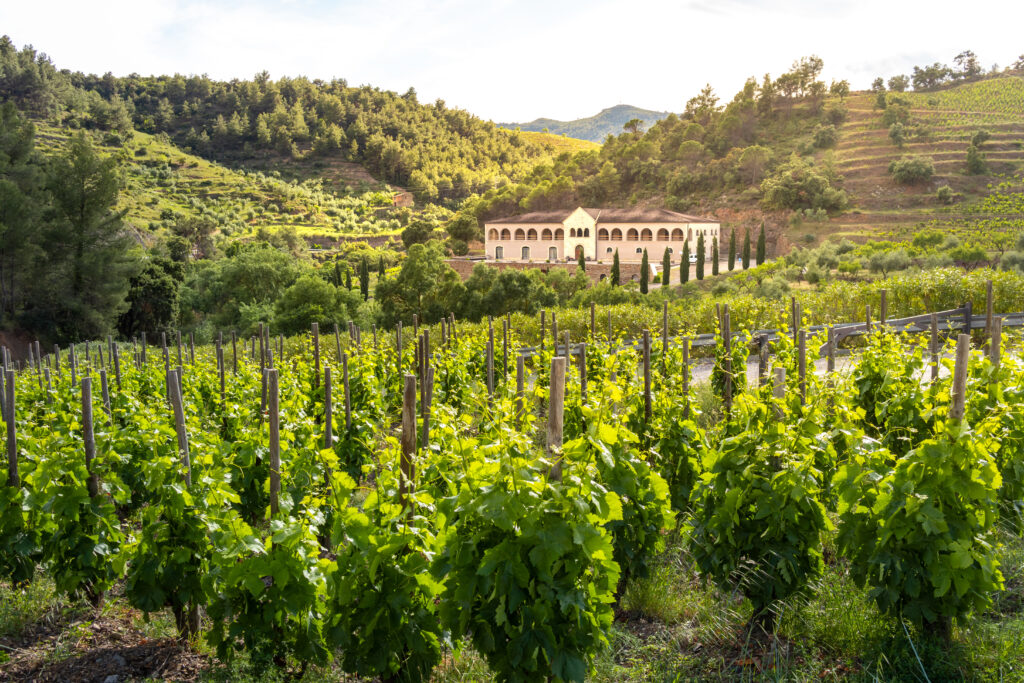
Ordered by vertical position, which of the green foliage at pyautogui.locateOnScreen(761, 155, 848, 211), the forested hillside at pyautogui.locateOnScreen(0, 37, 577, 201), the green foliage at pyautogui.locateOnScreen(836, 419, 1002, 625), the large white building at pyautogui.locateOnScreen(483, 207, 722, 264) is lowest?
the green foliage at pyautogui.locateOnScreen(836, 419, 1002, 625)

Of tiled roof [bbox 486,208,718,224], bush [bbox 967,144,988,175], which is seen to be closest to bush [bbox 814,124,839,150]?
bush [bbox 967,144,988,175]

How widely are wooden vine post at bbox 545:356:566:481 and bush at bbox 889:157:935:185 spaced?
6669 centimetres

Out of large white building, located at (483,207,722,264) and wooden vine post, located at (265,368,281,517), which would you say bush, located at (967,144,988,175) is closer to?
large white building, located at (483,207,722,264)

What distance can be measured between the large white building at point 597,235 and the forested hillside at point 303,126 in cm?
5846

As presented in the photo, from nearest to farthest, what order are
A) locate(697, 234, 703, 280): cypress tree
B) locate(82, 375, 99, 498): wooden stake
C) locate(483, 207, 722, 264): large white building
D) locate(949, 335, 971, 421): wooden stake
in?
locate(949, 335, 971, 421): wooden stake
locate(82, 375, 99, 498): wooden stake
locate(697, 234, 703, 280): cypress tree
locate(483, 207, 722, 264): large white building

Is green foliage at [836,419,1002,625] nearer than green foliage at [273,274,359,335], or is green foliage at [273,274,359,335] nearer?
green foliage at [836,419,1002,625]

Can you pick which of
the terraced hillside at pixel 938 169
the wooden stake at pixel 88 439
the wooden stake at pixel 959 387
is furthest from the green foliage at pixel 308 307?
the terraced hillside at pixel 938 169

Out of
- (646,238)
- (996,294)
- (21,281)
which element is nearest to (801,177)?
(646,238)

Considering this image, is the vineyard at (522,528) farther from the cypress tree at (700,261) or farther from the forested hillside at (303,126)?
the forested hillside at (303,126)

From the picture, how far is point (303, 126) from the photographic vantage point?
12656cm

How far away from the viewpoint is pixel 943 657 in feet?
11.6

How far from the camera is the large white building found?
5712cm

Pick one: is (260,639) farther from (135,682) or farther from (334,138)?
(334,138)

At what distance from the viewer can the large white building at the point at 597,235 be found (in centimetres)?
5712
